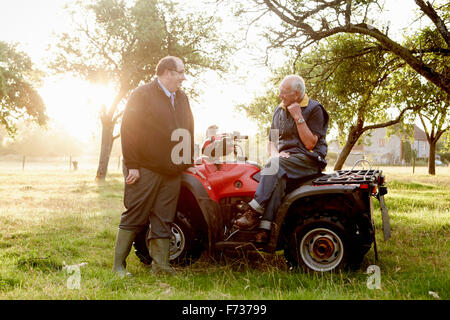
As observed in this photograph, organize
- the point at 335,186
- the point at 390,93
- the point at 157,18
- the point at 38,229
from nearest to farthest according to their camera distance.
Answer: the point at 335,186 < the point at 38,229 < the point at 390,93 < the point at 157,18

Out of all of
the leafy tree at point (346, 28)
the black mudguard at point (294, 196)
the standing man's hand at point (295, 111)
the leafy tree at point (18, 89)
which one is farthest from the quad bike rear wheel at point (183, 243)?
the leafy tree at point (18, 89)

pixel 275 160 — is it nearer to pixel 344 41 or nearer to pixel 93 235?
pixel 93 235

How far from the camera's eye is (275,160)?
165 inches

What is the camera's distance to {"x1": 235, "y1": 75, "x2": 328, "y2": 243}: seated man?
4078 mm

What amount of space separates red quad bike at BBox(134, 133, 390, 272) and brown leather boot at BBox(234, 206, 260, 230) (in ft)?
0.25

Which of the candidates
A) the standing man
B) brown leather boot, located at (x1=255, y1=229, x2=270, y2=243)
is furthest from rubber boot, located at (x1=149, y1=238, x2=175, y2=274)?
brown leather boot, located at (x1=255, y1=229, x2=270, y2=243)

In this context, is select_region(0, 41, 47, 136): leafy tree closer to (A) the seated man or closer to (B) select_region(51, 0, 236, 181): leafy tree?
(B) select_region(51, 0, 236, 181): leafy tree

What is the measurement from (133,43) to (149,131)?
17343 millimetres

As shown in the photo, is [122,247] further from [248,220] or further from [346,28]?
[346,28]

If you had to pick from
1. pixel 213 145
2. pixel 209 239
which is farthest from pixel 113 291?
pixel 213 145

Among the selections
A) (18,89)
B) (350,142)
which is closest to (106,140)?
(18,89)

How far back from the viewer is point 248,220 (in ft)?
13.7

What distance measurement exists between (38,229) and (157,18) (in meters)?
14.9

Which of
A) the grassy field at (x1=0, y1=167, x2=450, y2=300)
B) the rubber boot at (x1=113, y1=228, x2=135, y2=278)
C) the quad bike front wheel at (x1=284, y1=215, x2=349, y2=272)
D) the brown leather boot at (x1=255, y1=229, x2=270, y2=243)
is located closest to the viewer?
the grassy field at (x1=0, y1=167, x2=450, y2=300)
